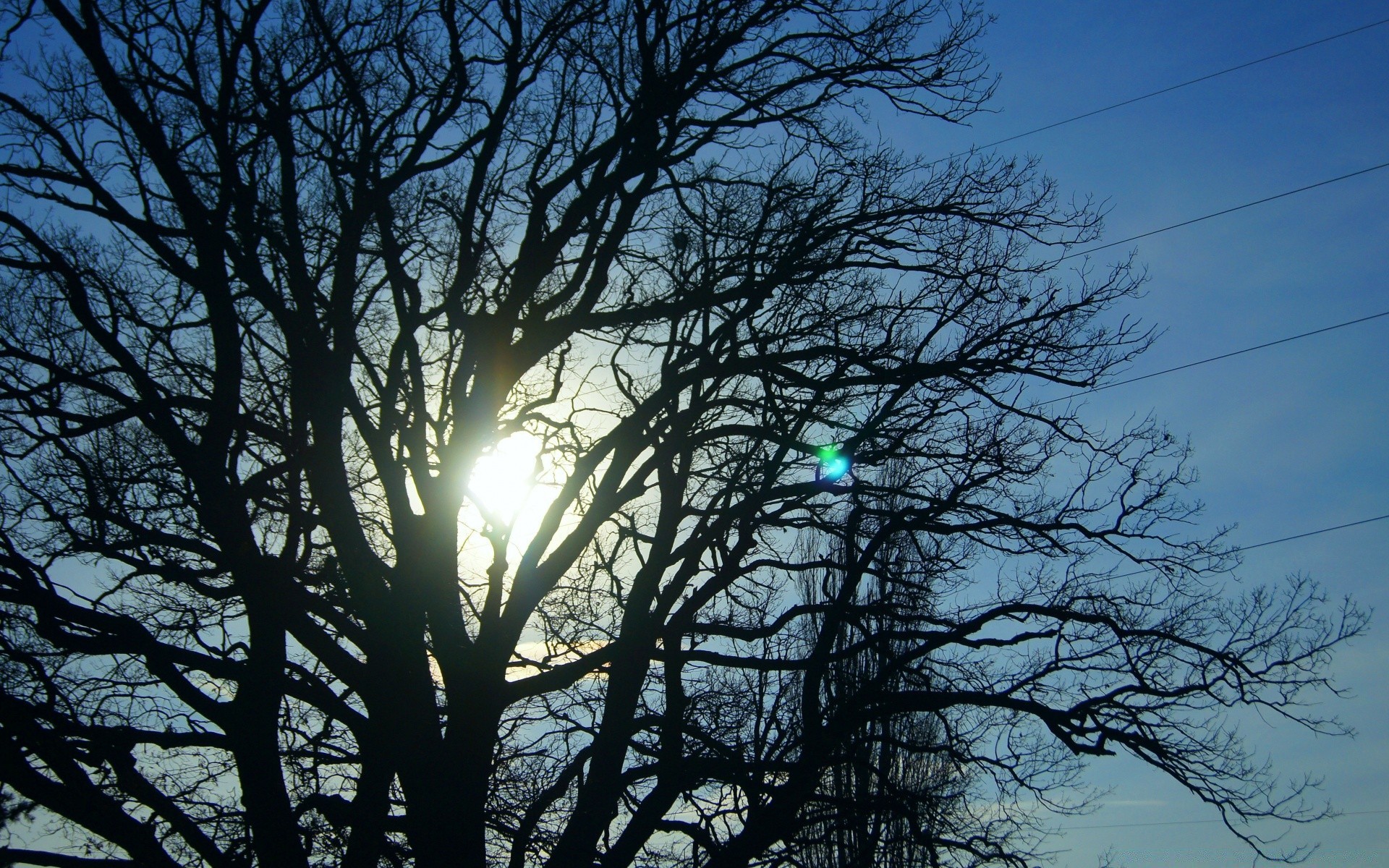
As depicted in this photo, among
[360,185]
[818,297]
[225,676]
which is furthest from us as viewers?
[818,297]

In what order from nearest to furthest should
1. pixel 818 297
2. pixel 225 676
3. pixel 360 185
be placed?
pixel 225 676
pixel 360 185
pixel 818 297

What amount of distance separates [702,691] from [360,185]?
534 cm

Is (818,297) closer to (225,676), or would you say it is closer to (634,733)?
(634,733)

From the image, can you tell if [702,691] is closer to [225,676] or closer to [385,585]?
[385,585]

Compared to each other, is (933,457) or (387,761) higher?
(933,457)

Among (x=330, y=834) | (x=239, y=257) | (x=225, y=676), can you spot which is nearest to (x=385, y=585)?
(x=225, y=676)

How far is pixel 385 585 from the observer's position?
8945 millimetres

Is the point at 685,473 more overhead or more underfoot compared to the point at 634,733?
more overhead

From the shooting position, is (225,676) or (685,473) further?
(685,473)

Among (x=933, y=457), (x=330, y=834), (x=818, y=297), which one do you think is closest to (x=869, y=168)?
(x=818, y=297)

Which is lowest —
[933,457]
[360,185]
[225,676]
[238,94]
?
[225,676]

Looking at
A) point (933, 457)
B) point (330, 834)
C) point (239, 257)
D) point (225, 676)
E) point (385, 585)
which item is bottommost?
point (330, 834)

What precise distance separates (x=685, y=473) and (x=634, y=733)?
91.2 inches

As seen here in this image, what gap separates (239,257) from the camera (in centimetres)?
882
